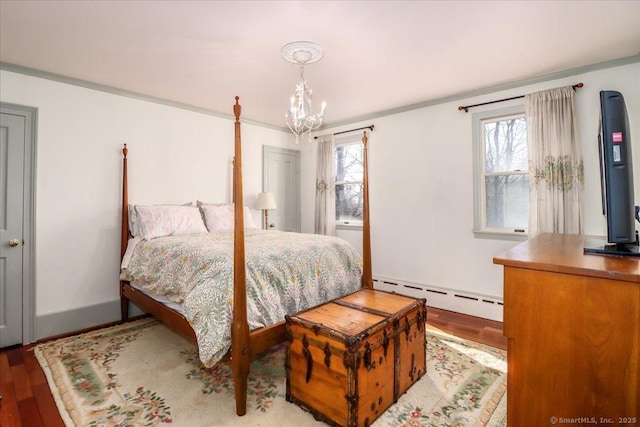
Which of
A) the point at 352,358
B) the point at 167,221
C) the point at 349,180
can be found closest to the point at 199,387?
the point at 352,358

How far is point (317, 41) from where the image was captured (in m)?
2.35

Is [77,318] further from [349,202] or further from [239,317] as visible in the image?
[349,202]

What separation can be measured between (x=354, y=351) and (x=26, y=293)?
3019 millimetres

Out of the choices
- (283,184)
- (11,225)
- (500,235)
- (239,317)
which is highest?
(283,184)

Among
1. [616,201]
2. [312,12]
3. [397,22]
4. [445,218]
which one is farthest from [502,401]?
[312,12]

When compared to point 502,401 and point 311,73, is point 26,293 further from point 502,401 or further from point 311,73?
point 502,401

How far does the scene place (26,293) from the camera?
279 cm

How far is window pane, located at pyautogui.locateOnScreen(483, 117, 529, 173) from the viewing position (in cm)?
321

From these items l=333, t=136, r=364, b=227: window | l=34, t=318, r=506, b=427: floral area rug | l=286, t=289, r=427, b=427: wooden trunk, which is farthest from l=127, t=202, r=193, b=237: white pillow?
l=333, t=136, r=364, b=227: window

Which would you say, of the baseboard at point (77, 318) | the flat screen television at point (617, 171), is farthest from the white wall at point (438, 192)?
the baseboard at point (77, 318)

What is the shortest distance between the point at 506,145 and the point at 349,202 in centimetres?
207

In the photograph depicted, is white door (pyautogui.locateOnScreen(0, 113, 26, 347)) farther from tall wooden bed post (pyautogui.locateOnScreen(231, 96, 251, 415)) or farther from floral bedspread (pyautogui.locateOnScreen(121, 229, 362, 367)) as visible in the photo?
tall wooden bed post (pyautogui.locateOnScreen(231, 96, 251, 415))

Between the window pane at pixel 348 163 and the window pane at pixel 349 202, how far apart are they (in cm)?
12

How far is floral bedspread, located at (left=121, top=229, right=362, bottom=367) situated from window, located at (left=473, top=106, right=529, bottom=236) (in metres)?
1.65
